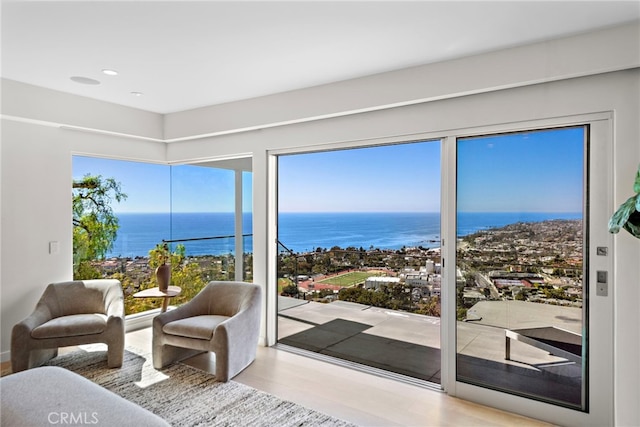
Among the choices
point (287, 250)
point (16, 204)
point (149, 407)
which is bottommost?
point (149, 407)

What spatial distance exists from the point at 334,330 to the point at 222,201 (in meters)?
2.32

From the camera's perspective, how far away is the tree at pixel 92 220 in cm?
453

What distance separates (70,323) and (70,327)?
0.06 meters

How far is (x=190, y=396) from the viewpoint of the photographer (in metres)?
3.15

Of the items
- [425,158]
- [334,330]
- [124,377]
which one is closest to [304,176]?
[425,158]

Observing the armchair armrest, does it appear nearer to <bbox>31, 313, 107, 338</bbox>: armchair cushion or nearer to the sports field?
<bbox>31, 313, 107, 338</bbox>: armchair cushion

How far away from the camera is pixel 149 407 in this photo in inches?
117

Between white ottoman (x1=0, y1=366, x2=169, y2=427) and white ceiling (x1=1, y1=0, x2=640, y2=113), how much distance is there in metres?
2.00

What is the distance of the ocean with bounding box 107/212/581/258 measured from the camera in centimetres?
318

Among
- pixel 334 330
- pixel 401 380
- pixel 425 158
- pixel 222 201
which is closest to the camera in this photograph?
pixel 401 380

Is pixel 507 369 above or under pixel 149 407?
above

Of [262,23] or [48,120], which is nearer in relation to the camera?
[262,23]

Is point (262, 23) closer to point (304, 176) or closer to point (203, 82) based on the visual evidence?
point (203, 82)

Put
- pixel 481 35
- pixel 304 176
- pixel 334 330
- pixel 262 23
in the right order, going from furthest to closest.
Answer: pixel 304 176 < pixel 334 330 < pixel 481 35 < pixel 262 23
